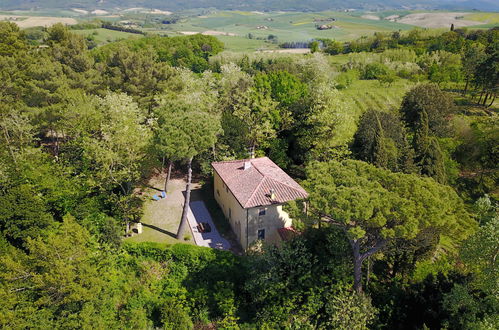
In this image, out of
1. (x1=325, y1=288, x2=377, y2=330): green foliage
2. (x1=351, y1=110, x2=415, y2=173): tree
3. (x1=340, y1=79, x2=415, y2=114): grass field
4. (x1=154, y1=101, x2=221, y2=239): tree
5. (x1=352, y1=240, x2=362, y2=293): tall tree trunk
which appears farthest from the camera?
(x1=340, y1=79, x2=415, y2=114): grass field

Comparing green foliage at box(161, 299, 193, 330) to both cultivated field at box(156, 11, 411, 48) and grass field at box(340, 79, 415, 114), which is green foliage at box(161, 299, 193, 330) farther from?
cultivated field at box(156, 11, 411, 48)

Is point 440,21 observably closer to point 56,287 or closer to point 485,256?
point 485,256

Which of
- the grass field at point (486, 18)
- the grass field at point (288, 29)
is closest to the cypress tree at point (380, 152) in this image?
the grass field at point (288, 29)

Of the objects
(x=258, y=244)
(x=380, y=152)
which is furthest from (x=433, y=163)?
(x=258, y=244)

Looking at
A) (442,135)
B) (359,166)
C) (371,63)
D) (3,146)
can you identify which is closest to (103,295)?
(359,166)

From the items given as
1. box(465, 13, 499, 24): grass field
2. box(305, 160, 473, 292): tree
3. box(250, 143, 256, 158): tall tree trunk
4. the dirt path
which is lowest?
the dirt path

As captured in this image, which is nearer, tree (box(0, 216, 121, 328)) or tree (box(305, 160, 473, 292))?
tree (box(305, 160, 473, 292))

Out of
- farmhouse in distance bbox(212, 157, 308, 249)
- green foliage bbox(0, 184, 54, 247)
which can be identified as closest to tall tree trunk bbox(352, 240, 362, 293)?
farmhouse in distance bbox(212, 157, 308, 249)
